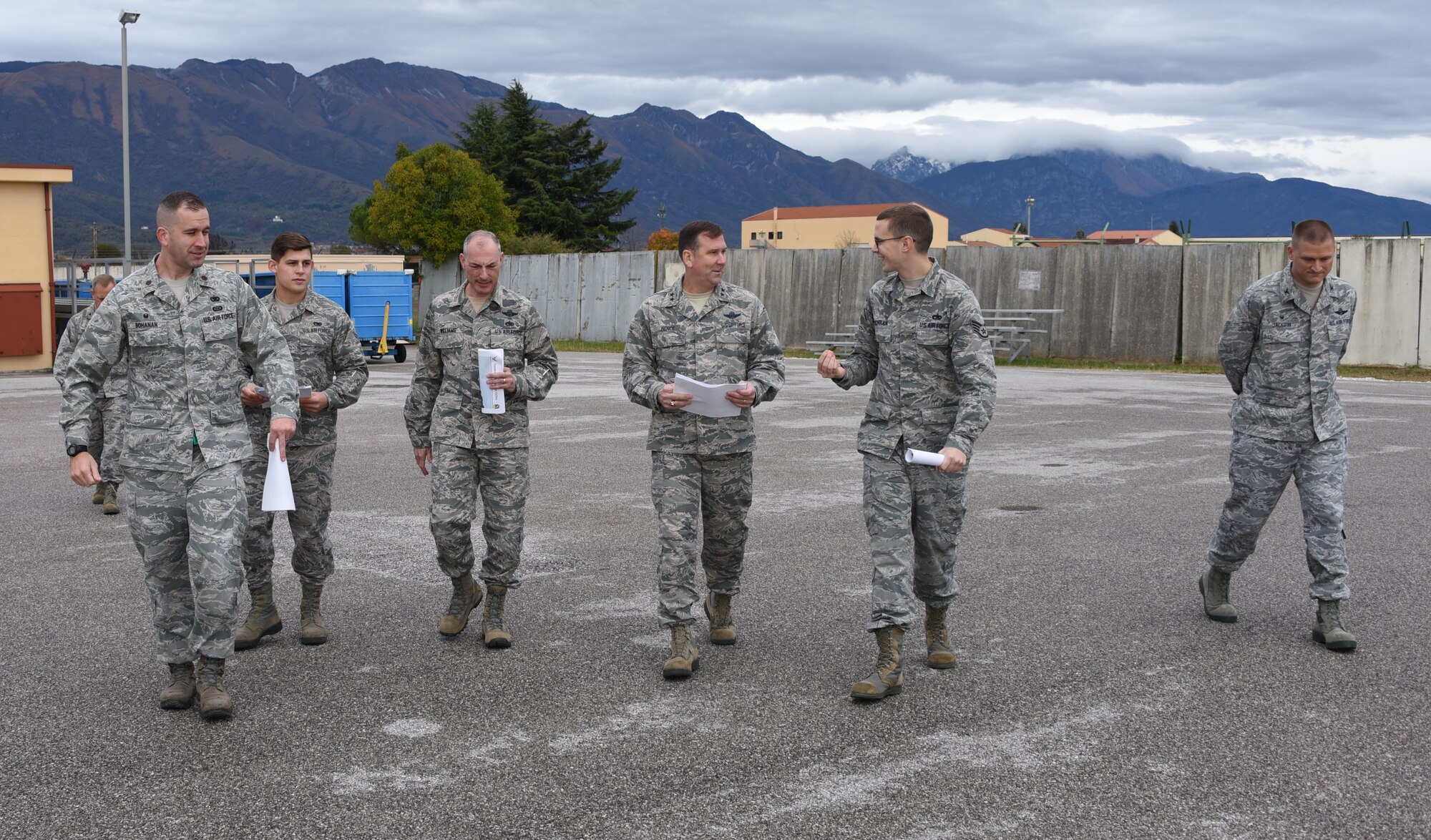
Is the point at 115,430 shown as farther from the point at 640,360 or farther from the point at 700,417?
the point at 700,417

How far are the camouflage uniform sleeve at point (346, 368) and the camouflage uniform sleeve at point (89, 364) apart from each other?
1.30 meters

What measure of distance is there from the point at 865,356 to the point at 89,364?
129 inches

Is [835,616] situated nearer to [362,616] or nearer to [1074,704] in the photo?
[1074,704]

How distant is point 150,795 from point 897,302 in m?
3.50

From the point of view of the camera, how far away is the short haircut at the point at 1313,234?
6359mm

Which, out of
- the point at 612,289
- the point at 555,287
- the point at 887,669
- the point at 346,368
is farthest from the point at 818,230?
the point at 887,669

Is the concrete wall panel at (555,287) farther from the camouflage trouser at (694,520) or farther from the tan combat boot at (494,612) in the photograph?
the camouflage trouser at (694,520)

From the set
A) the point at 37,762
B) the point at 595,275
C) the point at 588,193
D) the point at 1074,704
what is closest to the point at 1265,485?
the point at 1074,704

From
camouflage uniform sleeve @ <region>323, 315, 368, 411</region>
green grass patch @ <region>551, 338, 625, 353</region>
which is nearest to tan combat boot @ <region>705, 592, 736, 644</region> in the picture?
camouflage uniform sleeve @ <region>323, 315, 368, 411</region>

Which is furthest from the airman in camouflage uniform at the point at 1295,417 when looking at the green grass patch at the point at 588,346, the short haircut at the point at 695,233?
the green grass patch at the point at 588,346

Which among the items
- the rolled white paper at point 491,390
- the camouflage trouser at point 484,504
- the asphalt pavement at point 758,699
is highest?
the rolled white paper at point 491,390

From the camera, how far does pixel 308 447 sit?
21.0 feet

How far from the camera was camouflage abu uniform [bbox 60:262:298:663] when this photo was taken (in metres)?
5.17

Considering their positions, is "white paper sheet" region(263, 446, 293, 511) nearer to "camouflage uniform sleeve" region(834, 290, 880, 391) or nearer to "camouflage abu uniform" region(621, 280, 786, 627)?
"camouflage abu uniform" region(621, 280, 786, 627)
